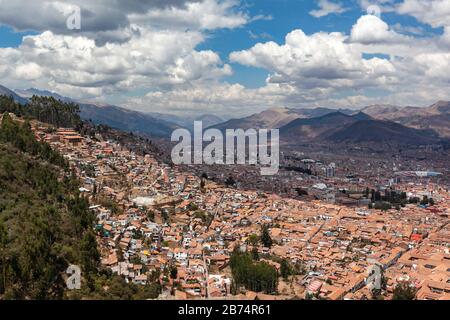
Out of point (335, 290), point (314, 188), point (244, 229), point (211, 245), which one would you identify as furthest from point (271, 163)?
point (335, 290)

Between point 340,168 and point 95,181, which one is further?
point 340,168

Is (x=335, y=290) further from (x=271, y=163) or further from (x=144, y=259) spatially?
(x=271, y=163)

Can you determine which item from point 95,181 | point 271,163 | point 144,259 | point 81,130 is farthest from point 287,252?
point 271,163

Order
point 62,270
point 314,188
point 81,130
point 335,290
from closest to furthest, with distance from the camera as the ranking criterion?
point 62,270 → point 335,290 → point 81,130 → point 314,188

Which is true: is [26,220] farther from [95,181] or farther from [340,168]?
[340,168]
